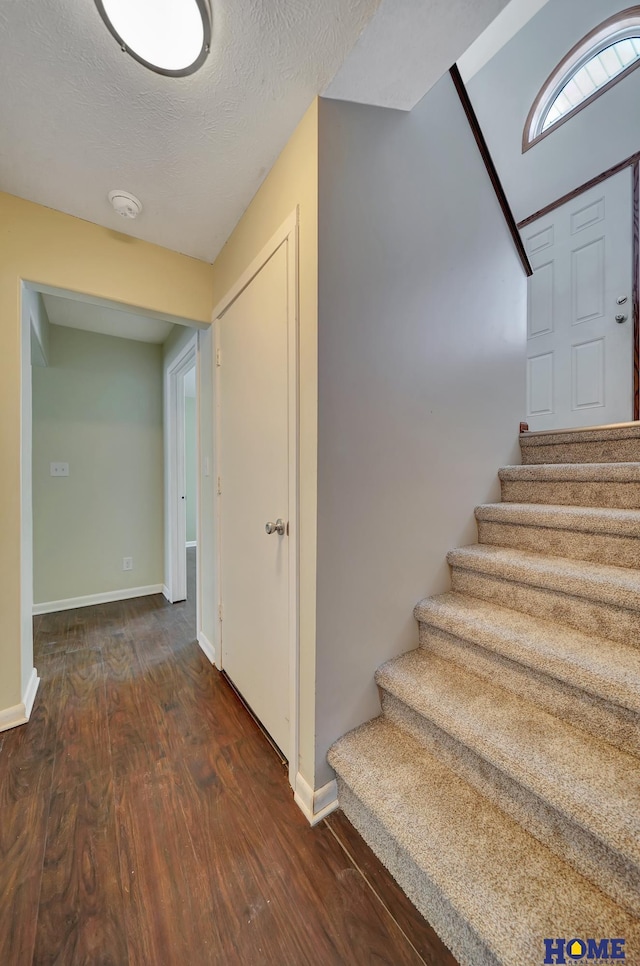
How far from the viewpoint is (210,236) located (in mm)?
1778

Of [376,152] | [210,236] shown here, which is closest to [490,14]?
[376,152]

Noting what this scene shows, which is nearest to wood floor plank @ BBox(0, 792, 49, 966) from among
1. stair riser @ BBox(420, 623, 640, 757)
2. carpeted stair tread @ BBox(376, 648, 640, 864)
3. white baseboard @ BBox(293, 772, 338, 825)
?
white baseboard @ BBox(293, 772, 338, 825)

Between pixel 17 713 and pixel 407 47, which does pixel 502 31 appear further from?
pixel 17 713

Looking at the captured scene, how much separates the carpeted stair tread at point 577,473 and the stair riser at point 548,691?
36.5 inches

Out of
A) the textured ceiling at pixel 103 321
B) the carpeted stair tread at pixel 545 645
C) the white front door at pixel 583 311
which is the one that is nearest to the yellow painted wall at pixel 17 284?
the textured ceiling at pixel 103 321

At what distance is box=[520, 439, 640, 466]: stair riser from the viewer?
1.66 m

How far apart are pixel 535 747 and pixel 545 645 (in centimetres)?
29

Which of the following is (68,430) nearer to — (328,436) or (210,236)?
(210,236)

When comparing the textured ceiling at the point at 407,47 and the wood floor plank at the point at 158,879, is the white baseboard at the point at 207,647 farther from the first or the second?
the textured ceiling at the point at 407,47

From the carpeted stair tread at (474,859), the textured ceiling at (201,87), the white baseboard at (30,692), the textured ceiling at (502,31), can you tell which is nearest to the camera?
the carpeted stair tread at (474,859)

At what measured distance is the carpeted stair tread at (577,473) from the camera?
4.77 feet

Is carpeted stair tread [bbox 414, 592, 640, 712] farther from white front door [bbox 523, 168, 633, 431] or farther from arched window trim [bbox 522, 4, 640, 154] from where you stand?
arched window trim [bbox 522, 4, 640, 154]

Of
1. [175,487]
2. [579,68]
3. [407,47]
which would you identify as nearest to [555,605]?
[407,47]

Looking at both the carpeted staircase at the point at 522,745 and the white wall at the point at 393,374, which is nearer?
the carpeted staircase at the point at 522,745
